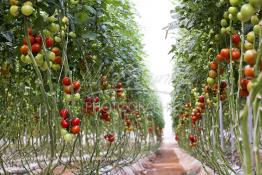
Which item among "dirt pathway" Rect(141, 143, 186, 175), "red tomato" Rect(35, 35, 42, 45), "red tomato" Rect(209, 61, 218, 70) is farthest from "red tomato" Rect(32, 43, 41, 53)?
"dirt pathway" Rect(141, 143, 186, 175)

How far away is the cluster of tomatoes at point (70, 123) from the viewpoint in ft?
6.80

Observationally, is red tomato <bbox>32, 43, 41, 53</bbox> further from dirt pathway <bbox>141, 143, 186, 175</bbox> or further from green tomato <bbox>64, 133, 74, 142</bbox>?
dirt pathway <bbox>141, 143, 186, 175</bbox>

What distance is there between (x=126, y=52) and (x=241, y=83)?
291 centimetres

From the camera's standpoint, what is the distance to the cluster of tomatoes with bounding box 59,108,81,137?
6.80ft

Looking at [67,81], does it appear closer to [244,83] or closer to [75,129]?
[75,129]

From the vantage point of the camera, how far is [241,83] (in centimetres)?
150

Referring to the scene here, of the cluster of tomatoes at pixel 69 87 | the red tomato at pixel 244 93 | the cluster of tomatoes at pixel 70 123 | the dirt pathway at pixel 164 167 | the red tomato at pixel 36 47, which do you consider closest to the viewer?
the red tomato at pixel 244 93

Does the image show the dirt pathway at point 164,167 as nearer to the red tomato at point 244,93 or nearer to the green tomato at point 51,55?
the green tomato at point 51,55

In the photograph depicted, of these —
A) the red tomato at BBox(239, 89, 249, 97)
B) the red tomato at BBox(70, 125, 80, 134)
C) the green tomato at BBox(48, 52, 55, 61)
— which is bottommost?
the red tomato at BBox(70, 125, 80, 134)

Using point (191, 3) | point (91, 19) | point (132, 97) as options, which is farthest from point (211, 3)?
point (132, 97)

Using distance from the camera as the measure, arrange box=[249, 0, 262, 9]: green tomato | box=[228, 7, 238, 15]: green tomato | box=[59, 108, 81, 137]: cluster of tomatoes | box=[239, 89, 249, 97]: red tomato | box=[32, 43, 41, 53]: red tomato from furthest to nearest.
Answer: box=[59, 108, 81, 137]: cluster of tomatoes → box=[32, 43, 41, 53]: red tomato → box=[228, 7, 238, 15]: green tomato → box=[239, 89, 249, 97]: red tomato → box=[249, 0, 262, 9]: green tomato

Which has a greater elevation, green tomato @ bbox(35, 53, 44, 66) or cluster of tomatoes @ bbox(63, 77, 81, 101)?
green tomato @ bbox(35, 53, 44, 66)

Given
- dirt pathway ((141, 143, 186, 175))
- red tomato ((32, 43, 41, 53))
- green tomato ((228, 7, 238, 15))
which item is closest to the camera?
green tomato ((228, 7, 238, 15))

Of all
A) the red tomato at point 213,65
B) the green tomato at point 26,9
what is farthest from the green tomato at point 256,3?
the green tomato at point 26,9
